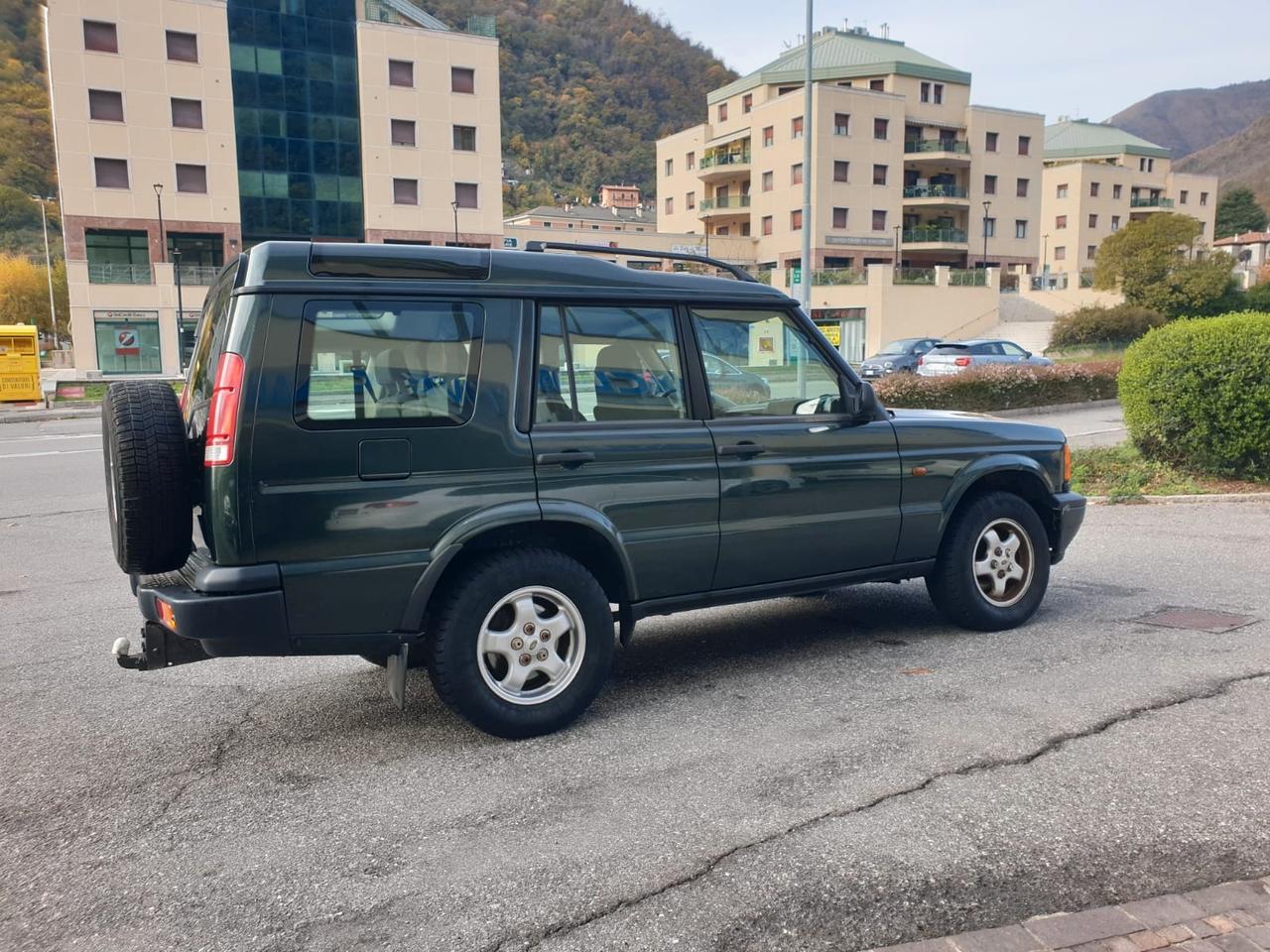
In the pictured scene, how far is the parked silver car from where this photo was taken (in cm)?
2783

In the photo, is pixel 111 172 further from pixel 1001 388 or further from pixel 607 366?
pixel 607 366

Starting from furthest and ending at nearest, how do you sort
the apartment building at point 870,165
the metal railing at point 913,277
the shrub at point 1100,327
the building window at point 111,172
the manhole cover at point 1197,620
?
the apartment building at point 870,165 < the metal railing at point 913,277 < the building window at point 111,172 < the shrub at point 1100,327 < the manhole cover at point 1197,620

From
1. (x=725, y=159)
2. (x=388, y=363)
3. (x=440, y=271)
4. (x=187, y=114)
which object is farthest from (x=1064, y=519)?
(x=725, y=159)

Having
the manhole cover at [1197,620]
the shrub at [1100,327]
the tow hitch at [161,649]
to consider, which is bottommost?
the manhole cover at [1197,620]

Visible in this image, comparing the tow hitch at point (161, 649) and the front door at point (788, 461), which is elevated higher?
the front door at point (788, 461)

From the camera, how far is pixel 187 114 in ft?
161

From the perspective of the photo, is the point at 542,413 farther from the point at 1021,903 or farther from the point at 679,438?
the point at 1021,903

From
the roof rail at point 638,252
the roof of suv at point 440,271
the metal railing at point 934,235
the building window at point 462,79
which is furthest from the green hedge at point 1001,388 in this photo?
the metal railing at point 934,235

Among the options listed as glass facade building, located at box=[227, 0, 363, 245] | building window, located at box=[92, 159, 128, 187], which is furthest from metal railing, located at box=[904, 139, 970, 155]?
building window, located at box=[92, 159, 128, 187]

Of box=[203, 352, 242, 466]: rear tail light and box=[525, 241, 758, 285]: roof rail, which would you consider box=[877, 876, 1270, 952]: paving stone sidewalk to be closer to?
box=[203, 352, 242, 466]: rear tail light

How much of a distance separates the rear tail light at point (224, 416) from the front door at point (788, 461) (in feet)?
6.79

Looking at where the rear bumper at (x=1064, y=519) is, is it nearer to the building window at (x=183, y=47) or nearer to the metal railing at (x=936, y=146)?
the building window at (x=183, y=47)

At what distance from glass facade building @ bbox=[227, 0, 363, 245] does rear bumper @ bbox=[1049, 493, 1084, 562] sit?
50.9 meters

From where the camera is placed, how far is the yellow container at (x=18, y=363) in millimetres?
29797
